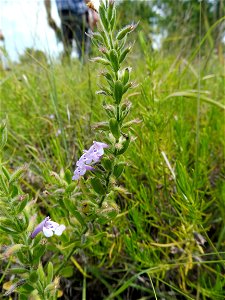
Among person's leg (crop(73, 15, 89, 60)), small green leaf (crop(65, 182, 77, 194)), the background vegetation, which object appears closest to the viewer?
small green leaf (crop(65, 182, 77, 194))

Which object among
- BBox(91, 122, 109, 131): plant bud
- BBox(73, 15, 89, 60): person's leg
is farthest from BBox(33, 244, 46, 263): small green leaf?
BBox(73, 15, 89, 60): person's leg

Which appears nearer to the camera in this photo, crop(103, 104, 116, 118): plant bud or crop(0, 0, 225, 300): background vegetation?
crop(103, 104, 116, 118): plant bud

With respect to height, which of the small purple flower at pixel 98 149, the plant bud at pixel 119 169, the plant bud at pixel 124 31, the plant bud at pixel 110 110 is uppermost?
the plant bud at pixel 124 31

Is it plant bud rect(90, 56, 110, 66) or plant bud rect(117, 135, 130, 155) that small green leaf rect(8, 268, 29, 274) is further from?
plant bud rect(90, 56, 110, 66)

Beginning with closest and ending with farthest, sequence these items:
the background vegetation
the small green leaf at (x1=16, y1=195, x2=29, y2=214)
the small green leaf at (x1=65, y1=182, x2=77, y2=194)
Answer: the small green leaf at (x1=16, y1=195, x2=29, y2=214), the small green leaf at (x1=65, y1=182, x2=77, y2=194), the background vegetation

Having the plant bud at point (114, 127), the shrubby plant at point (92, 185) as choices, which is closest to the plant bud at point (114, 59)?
the shrubby plant at point (92, 185)

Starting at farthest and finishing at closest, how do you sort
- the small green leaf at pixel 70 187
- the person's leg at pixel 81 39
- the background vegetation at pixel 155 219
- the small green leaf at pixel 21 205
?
the person's leg at pixel 81 39 < the background vegetation at pixel 155 219 < the small green leaf at pixel 70 187 < the small green leaf at pixel 21 205

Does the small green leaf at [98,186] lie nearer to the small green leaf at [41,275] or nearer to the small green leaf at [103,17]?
the small green leaf at [41,275]

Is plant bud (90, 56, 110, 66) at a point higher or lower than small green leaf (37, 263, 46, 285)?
higher

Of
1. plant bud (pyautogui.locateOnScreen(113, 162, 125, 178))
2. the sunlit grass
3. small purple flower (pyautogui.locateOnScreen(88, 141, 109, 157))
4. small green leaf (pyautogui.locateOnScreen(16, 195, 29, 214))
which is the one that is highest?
small purple flower (pyautogui.locateOnScreen(88, 141, 109, 157))
